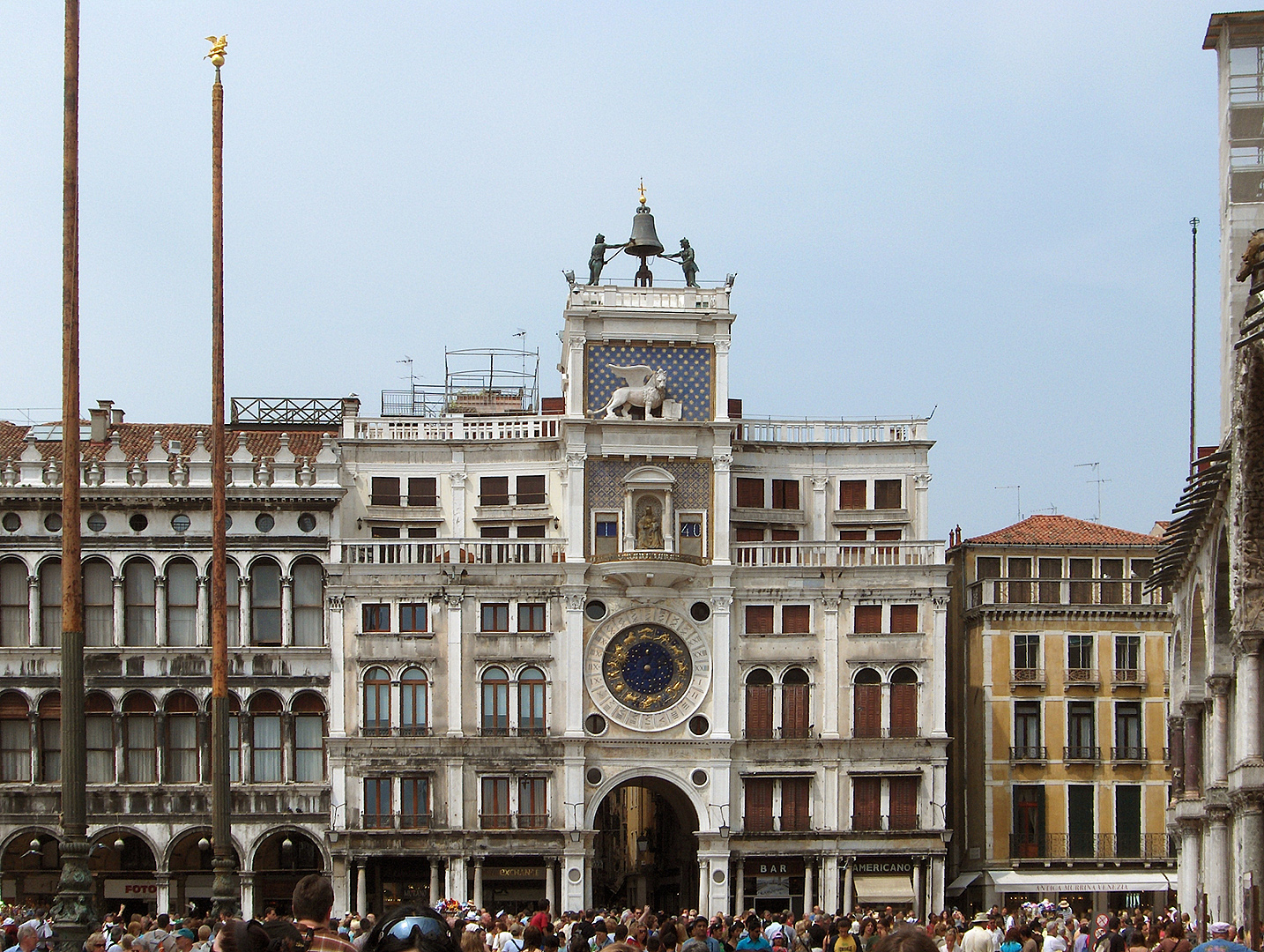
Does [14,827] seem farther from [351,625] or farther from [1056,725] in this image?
[1056,725]

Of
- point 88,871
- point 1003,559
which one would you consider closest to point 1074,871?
point 1003,559

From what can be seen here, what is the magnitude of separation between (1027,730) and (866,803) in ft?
21.6

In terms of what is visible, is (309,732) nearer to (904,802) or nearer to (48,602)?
(48,602)

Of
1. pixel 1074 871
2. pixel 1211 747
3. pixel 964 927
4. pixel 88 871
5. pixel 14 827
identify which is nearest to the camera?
pixel 88 871

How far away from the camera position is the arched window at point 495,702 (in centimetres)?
6300

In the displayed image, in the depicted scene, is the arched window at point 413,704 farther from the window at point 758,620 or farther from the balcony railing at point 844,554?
the balcony railing at point 844,554

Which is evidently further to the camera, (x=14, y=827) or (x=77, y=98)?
(x=14, y=827)

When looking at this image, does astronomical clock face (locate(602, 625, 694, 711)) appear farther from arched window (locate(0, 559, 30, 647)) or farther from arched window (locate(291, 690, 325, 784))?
arched window (locate(0, 559, 30, 647))

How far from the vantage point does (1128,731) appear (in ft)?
219

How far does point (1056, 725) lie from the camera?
6638cm

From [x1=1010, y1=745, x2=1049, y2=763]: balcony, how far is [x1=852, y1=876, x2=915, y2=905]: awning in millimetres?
5887

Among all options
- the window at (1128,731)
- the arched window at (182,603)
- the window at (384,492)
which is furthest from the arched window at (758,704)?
the arched window at (182,603)

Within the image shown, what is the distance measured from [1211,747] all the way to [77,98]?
30.4 metres

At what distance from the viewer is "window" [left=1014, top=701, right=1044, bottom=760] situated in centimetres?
6619
